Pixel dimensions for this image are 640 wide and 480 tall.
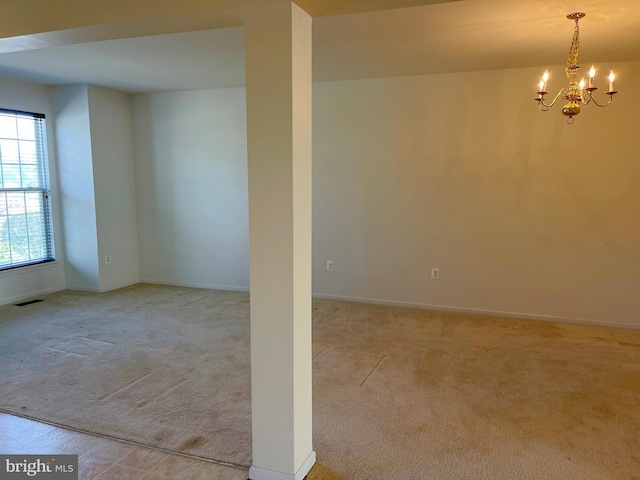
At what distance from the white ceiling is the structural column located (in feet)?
4.03

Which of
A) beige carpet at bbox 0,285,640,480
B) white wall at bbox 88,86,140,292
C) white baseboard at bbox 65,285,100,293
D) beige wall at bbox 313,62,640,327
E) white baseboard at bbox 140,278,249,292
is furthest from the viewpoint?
white baseboard at bbox 140,278,249,292

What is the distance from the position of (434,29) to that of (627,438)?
2.84m

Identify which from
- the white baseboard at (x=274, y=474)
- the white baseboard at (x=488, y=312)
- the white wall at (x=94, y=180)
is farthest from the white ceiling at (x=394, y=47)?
the white baseboard at (x=274, y=474)

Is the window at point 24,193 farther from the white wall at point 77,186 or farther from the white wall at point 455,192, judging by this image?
the white wall at point 455,192

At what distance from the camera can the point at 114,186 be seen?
5789 mm

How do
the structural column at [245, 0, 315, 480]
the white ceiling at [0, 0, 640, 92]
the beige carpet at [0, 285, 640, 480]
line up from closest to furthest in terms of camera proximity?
the structural column at [245, 0, 315, 480] → the beige carpet at [0, 285, 640, 480] → the white ceiling at [0, 0, 640, 92]

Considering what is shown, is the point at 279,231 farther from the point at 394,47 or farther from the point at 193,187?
the point at 193,187

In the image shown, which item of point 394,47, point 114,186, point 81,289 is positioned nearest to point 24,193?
point 114,186

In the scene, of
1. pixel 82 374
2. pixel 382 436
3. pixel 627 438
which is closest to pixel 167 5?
pixel 382 436

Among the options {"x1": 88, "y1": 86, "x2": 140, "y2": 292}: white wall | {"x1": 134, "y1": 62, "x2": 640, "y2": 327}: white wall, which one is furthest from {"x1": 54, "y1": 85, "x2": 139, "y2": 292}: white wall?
{"x1": 134, "y1": 62, "x2": 640, "y2": 327}: white wall

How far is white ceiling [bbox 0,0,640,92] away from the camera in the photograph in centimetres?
282

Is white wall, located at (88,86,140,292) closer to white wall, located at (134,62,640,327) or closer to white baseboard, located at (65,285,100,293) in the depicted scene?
white baseboard, located at (65,285,100,293)

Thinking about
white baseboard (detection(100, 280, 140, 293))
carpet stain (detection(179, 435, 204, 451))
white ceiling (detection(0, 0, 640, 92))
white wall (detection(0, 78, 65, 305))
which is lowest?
carpet stain (detection(179, 435, 204, 451))

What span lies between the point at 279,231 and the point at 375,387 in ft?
5.55
